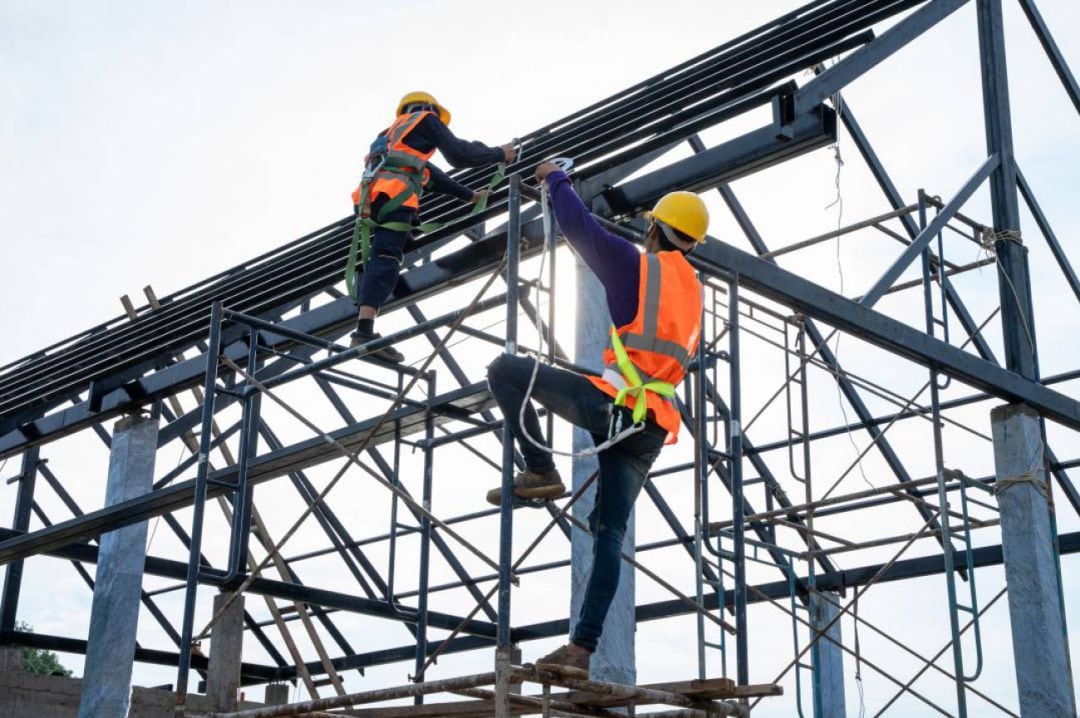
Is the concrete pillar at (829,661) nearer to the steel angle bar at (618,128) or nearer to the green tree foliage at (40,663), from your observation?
the steel angle bar at (618,128)

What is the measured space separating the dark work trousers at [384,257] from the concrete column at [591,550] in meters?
1.35

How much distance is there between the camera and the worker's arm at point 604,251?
627cm

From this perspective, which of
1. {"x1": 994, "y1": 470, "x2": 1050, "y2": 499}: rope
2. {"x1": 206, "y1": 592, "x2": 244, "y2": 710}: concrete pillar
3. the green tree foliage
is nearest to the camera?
{"x1": 994, "y1": 470, "x2": 1050, "y2": 499}: rope

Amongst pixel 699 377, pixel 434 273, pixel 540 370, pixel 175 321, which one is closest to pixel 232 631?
pixel 175 321

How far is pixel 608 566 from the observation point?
6012 mm

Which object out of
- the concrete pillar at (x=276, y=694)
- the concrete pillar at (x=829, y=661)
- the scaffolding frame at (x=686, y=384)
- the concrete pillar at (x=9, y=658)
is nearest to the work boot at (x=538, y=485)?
the scaffolding frame at (x=686, y=384)

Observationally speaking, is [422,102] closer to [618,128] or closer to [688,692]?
[618,128]

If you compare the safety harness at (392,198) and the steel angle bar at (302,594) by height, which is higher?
the safety harness at (392,198)

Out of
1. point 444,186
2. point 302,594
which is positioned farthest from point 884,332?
point 302,594

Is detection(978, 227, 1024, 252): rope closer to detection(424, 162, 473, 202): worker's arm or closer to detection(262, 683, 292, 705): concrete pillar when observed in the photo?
detection(424, 162, 473, 202): worker's arm

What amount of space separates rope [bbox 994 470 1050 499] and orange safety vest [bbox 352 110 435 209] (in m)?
4.74

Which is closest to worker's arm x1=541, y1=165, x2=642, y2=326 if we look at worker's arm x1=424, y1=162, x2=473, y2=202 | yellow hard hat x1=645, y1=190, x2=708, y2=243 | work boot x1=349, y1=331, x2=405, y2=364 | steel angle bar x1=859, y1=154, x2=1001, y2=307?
yellow hard hat x1=645, y1=190, x2=708, y2=243

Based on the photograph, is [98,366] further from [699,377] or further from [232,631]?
[699,377]

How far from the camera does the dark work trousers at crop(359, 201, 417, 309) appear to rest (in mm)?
9970
